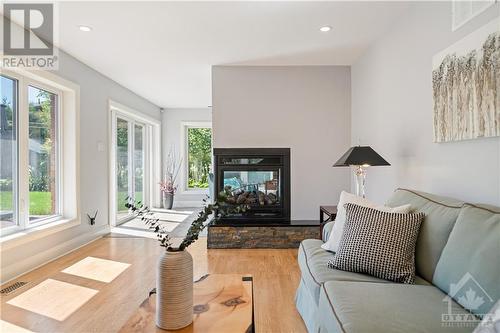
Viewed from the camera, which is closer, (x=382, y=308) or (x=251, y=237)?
(x=382, y=308)

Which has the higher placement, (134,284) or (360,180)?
(360,180)

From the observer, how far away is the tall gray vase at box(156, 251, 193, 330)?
125cm

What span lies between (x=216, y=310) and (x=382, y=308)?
2.41ft

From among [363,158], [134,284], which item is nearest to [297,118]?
[363,158]

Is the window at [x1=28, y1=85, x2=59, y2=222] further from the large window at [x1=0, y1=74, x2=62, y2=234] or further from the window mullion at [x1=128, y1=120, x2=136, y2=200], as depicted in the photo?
the window mullion at [x1=128, y1=120, x2=136, y2=200]

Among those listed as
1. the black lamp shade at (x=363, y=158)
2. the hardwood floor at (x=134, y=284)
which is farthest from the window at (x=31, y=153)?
the black lamp shade at (x=363, y=158)

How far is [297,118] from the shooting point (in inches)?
167

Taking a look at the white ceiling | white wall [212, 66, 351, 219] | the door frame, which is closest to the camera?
the white ceiling

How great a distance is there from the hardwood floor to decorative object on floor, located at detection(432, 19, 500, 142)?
1.68 m

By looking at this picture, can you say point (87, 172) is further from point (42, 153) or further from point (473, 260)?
point (473, 260)

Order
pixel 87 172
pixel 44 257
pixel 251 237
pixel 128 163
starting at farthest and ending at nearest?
pixel 128 163, pixel 87 172, pixel 251 237, pixel 44 257

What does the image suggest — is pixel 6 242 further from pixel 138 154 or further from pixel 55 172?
pixel 138 154

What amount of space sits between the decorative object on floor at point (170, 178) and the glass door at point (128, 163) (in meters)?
0.54

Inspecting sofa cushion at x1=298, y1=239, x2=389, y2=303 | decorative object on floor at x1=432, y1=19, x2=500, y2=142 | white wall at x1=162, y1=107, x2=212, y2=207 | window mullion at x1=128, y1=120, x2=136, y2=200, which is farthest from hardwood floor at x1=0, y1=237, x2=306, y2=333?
white wall at x1=162, y1=107, x2=212, y2=207
